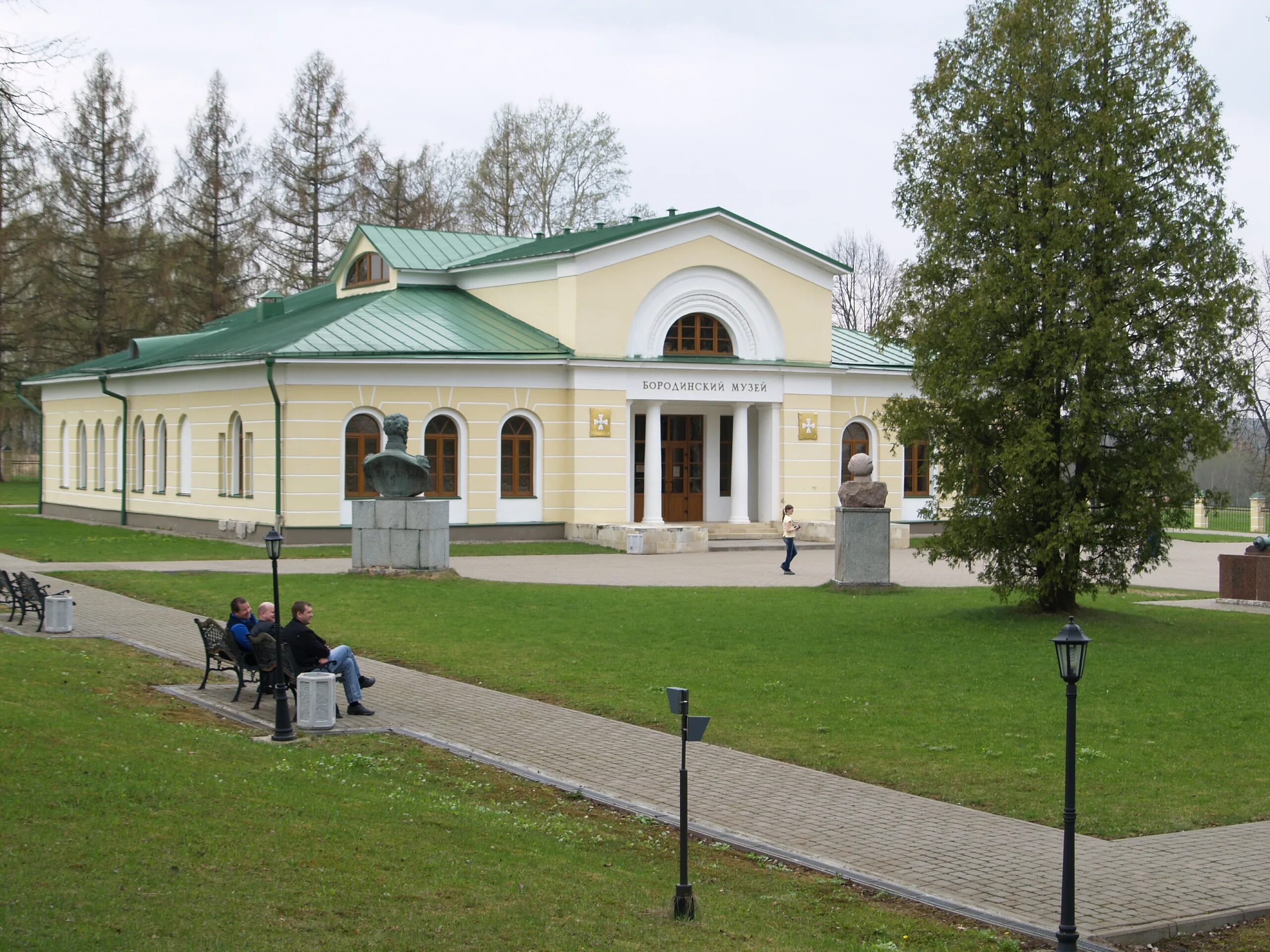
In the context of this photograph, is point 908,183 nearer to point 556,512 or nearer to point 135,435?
point 556,512

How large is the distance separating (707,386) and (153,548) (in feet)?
47.4

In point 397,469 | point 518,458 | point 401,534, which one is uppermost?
point 518,458

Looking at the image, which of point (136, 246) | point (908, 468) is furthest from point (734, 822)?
point (136, 246)

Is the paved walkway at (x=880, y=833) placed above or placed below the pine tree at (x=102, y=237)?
below

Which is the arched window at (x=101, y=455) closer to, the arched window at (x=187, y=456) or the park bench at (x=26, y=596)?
the arched window at (x=187, y=456)

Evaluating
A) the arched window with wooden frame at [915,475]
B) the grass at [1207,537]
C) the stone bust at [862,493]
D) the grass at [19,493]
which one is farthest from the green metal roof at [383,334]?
the grass at [1207,537]

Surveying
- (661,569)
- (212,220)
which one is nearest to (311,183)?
(212,220)

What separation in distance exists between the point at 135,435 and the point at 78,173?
2107 cm

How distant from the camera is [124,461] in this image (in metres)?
42.4

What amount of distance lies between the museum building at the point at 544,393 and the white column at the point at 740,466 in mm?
55

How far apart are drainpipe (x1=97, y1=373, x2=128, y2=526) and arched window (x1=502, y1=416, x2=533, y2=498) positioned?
1293 cm

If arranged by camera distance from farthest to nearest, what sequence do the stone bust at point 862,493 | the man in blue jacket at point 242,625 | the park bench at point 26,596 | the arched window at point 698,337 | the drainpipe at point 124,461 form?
the drainpipe at point 124,461
the arched window at point 698,337
the stone bust at point 862,493
the park bench at point 26,596
the man in blue jacket at point 242,625

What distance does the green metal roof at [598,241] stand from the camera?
121ft

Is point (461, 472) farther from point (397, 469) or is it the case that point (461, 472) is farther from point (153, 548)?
point (397, 469)
